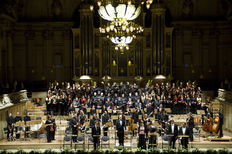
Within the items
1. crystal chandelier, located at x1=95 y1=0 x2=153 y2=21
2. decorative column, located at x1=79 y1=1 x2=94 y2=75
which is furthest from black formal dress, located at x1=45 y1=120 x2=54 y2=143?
decorative column, located at x1=79 y1=1 x2=94 y2=75

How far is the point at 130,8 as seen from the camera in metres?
9.99

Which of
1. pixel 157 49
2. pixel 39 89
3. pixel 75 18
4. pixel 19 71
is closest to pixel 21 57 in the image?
pixel 19 71

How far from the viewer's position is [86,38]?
80.4 ft

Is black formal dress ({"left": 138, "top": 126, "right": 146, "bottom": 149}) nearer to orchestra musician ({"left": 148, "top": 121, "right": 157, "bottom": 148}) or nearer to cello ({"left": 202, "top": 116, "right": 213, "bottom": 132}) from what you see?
orchestra musician ({"left": 148, "top": 121, "right": 157, "bottom": 148})

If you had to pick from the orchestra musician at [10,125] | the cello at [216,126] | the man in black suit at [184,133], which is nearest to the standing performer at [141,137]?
the man in black suit at [184,133]

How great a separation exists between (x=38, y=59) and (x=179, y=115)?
13254 millimetres

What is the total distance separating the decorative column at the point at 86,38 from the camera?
80.0 ft

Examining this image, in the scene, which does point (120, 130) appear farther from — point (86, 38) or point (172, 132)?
point (86, 38)

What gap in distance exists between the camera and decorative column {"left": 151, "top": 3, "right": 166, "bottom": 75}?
24.4 meters

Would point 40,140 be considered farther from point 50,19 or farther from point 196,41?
point 196,41

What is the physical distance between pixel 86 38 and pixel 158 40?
18.2 ft

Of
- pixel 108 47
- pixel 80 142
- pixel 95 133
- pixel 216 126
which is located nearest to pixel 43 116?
pixel 80 142

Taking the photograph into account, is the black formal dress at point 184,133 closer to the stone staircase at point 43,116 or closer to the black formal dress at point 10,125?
the stone staircase at point 43,116

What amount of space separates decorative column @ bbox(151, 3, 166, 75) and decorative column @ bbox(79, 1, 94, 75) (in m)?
4.79
